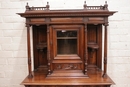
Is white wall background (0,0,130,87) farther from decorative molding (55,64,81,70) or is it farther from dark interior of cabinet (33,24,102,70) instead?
decorative molding (55,64,81,70)

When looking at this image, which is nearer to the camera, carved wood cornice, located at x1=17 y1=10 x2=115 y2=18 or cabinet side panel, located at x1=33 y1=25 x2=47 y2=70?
carved wood cornice, located at x1=17 y1=10 x2=115 y2=18

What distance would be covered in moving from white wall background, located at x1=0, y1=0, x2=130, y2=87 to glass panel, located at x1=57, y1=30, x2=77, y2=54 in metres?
0.47

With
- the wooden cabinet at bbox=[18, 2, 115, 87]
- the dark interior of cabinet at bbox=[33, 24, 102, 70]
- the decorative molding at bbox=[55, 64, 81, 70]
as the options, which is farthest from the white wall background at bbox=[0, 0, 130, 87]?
the decorative molding at bbox=[55, 64, 81, 70]

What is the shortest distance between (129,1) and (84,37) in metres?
0.87

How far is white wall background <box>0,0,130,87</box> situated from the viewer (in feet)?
6.88

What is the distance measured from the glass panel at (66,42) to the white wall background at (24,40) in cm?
47

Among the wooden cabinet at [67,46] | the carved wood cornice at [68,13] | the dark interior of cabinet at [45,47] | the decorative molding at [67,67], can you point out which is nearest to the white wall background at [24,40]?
the dark interior of cabinet at [45,47]

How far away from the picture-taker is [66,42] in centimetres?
183

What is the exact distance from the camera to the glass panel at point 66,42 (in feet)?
5.92

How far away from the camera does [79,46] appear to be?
5.86 ft

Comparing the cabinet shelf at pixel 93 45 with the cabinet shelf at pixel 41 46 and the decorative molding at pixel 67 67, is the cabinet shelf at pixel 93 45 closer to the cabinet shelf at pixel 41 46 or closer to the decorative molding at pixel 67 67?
the decorative molding at pixel 67 67

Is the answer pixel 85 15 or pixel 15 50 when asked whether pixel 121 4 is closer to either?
pixel 85 15

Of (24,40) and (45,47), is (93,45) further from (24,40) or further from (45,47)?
(24,40)

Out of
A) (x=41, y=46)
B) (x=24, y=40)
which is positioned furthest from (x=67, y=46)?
(x=24, y=40)
